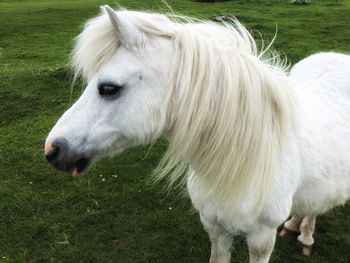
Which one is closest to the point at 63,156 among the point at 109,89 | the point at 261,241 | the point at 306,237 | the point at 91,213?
the point at 109,89

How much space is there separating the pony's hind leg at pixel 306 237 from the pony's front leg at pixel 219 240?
1.25 meters

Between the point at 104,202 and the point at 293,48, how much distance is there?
888cm

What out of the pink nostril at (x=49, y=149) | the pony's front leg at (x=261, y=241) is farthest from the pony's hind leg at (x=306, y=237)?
the pink nostril at (x=49, y=149)

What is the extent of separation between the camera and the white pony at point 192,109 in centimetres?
218

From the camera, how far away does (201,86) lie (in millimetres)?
2197

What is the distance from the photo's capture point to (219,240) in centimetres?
323

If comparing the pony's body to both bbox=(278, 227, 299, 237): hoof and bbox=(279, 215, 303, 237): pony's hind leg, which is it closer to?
bbox=(279, 215, 303, 237): pony's hind leg

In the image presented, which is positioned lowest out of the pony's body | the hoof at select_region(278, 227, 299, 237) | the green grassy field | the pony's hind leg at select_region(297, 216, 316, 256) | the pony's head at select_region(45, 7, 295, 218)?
the green grassy field

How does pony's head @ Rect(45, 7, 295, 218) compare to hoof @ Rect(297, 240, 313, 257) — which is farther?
hoof @ Rect(297, 240, 313, 257)

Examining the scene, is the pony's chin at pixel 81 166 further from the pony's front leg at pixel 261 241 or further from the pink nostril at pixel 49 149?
the pony's front leg at pixel 261 241

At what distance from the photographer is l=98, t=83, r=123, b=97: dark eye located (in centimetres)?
216

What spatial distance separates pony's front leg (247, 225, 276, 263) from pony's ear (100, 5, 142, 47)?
1.56 metres

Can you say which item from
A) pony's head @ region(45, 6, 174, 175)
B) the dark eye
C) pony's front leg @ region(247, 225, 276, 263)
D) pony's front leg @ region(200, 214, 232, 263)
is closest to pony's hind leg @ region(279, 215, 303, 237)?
pony's front leg @ region(200, 214, 232, 263)

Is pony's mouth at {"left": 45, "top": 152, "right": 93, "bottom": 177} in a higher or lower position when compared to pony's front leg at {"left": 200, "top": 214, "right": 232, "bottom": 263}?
higher
